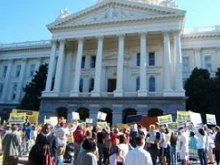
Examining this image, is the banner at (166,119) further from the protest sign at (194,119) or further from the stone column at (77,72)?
the stone column at (77,72)

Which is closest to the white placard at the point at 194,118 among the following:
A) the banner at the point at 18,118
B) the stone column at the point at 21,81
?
the banner at the point at 18,118

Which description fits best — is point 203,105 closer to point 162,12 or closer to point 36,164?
point 162,12

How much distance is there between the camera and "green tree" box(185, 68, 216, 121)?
1262 inches

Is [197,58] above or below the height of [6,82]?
above

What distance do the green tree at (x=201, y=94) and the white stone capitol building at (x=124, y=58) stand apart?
70.2 inches

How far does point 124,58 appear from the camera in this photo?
127 ft

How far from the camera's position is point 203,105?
106 feet

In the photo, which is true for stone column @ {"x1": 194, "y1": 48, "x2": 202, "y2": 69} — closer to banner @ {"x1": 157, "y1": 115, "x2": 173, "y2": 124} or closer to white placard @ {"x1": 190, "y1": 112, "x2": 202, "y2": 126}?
white placard @ {"x1": 190, "y1": 112, "x2": 202, "y2": 126}

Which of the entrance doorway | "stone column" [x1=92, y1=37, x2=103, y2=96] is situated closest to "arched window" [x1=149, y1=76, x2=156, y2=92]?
the entrance doorway

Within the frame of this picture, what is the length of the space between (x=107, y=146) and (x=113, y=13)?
29.3 m

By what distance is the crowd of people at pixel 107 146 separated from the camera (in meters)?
5.46

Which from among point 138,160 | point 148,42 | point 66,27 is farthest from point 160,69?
point 138,160

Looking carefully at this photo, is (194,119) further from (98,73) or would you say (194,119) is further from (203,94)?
(98,73)

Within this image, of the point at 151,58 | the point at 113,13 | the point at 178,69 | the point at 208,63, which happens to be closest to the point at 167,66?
the point at 178,69
